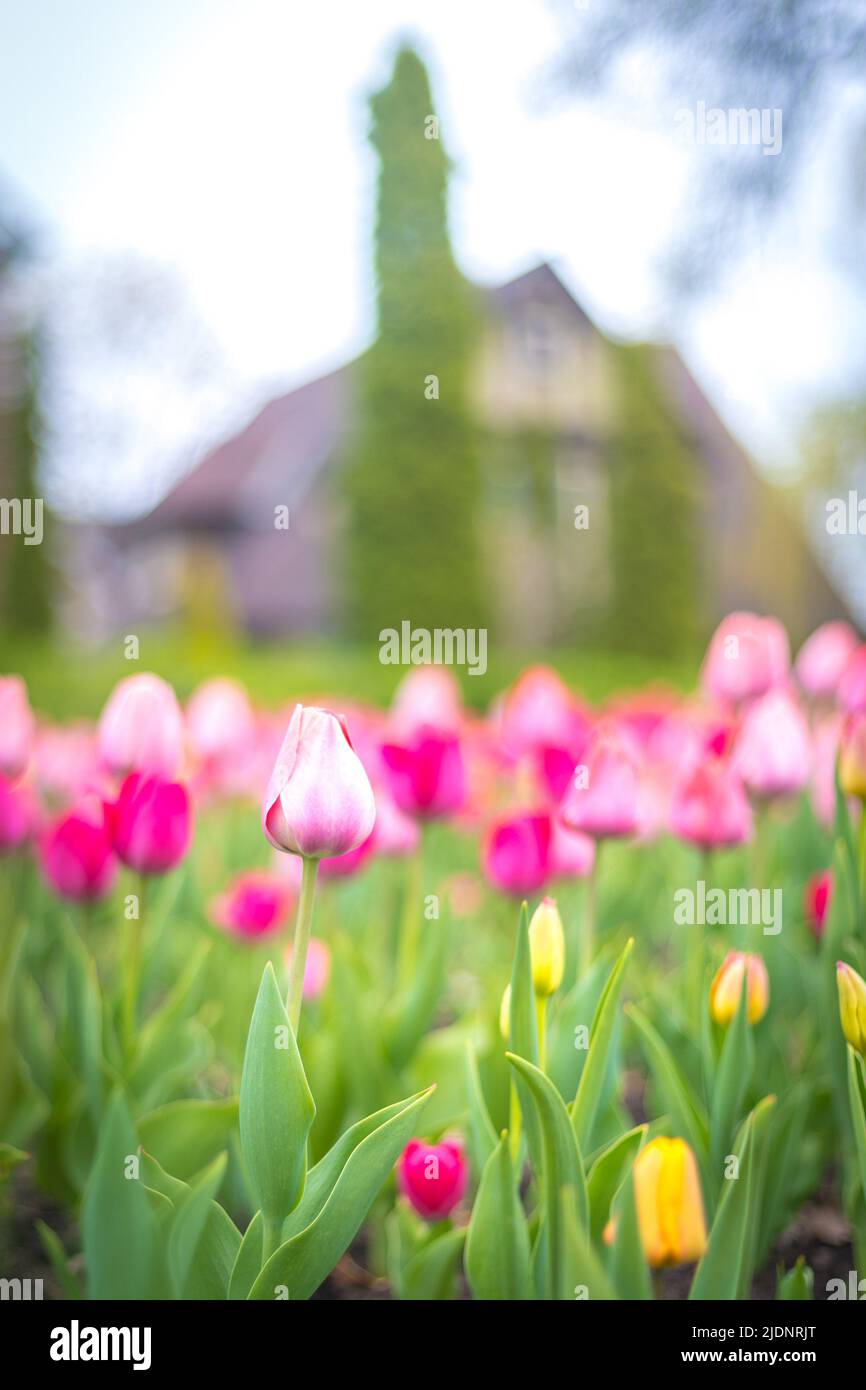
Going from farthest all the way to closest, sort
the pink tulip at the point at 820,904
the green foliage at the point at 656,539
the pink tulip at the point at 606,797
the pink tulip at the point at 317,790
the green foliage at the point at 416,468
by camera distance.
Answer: the green foliage at the point at 656,539
the green foliage at the point at 416,468
the pink tulip at the point at 820,904
the pink tulip at the point at 606,797
the pink tulip at the point at 317,790

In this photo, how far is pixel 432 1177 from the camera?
Result: 0.88 meters

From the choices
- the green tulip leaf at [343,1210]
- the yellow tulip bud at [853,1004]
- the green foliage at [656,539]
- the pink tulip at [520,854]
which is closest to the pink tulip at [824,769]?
the pink tulip at [520,854]

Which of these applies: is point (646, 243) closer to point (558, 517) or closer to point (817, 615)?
point (817, 615)

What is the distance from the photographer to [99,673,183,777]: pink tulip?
1092 mm

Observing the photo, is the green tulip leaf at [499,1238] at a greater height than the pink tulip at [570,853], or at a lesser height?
lesser

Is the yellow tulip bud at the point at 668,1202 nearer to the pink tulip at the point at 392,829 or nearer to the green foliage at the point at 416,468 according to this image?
the pink tulip at the point at 392,829

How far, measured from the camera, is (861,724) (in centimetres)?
100

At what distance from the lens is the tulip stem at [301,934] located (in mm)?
745

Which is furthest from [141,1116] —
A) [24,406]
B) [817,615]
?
[817,615]

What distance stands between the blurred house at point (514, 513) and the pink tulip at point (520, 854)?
1076 mm

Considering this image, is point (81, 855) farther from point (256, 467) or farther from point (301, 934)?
point (256, 467)

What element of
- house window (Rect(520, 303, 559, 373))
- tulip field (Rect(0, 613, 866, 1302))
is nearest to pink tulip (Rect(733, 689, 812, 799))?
tulip field (Rect(0, 613, 866, 1302))

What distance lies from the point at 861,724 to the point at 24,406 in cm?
313

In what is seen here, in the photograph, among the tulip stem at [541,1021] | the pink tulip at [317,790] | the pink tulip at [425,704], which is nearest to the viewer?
the pink tulip at [317,790]
